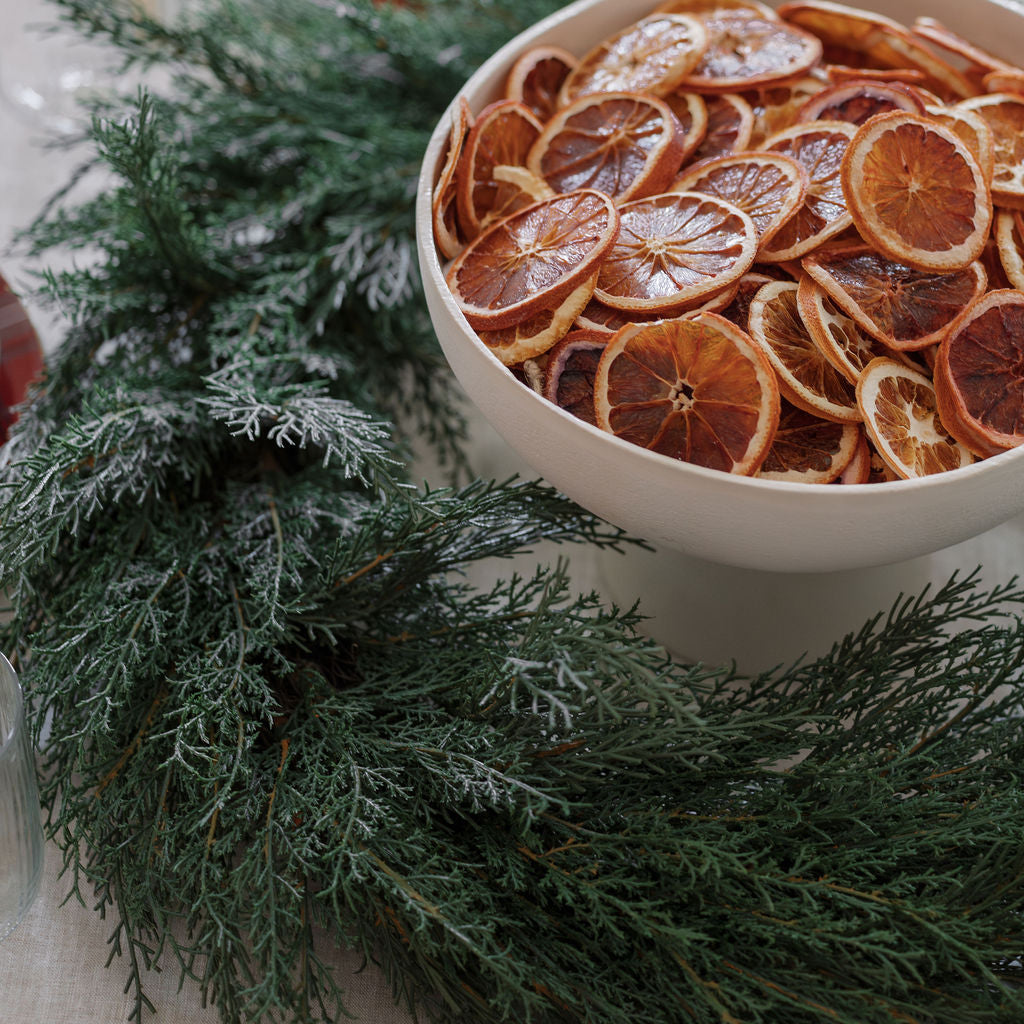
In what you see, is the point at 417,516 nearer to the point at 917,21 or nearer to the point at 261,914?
the point at 261,914

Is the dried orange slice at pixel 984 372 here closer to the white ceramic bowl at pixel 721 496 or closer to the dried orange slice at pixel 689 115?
the white ceramic bowl at pixel 721 496

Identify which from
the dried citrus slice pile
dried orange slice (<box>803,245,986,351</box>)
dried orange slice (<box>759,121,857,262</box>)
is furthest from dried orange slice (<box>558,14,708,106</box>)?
dried orange slice (<box>803,245,986,351</box>)

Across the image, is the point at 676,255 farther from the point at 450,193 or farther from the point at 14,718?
the point at 14,718

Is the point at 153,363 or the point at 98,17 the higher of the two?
the point at 98,17

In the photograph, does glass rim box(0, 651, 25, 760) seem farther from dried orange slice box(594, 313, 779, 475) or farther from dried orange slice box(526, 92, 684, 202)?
dried orange slice box(526, 92, 684, 202)

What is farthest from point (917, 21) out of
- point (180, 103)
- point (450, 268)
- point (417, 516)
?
point (180, 103)

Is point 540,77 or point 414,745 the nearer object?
point 414,745

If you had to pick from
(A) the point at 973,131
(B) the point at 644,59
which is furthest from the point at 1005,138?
(B) the point at 644,59
